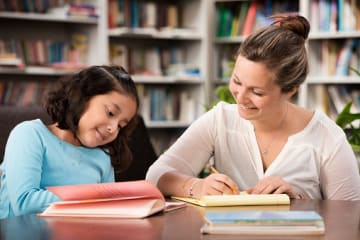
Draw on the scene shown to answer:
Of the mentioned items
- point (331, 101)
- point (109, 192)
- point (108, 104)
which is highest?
point (108, 104)

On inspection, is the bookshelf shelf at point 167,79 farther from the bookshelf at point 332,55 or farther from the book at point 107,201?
the book at point 107,201

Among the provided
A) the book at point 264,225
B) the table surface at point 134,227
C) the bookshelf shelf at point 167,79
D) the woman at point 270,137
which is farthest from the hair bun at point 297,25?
the bookshelf shelf at point 167,79

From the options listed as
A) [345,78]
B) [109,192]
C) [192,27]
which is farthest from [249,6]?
[109,192]

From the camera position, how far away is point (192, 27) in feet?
17.6

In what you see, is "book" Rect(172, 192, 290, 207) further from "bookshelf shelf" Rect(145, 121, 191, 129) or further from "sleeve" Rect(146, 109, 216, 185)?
"bookshelf shelf" Rect(145, 121, 191, 129)

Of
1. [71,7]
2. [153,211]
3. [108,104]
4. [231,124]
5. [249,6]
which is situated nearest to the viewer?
[153,211]

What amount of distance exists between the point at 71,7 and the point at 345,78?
192 cm

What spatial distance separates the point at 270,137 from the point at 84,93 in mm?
591

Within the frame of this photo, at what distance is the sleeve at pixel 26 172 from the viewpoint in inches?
63.4

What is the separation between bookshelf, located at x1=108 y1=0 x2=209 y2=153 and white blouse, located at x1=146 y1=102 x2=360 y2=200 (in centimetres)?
290

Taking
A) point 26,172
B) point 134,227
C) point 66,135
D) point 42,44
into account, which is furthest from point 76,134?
point 42,44

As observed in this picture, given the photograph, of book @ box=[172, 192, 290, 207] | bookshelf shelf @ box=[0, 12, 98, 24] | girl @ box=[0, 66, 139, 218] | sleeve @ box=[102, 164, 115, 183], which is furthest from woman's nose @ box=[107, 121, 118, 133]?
bookshelf shelf @ box=[0, 12, 98, 24]

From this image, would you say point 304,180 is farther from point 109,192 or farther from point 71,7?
point 71,7

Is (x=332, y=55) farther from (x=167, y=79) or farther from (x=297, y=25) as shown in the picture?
(x=297, y=25)
